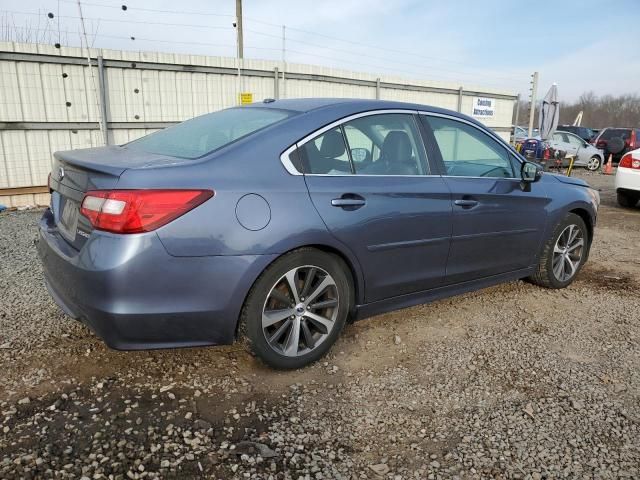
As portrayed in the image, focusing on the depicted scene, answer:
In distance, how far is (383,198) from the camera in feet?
10.1

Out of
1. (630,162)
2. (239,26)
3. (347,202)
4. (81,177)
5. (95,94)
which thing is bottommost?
(630,162)

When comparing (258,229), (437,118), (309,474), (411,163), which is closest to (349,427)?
(309,474)

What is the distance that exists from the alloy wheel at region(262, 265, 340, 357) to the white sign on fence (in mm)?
13942

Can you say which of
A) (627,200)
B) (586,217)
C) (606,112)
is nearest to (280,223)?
(586,217)

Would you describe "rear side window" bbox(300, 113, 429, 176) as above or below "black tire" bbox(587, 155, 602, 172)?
above

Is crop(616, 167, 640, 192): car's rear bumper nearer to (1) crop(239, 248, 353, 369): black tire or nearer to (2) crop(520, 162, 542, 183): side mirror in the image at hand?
(2) crop(520, 162, 542, 183): side mirror

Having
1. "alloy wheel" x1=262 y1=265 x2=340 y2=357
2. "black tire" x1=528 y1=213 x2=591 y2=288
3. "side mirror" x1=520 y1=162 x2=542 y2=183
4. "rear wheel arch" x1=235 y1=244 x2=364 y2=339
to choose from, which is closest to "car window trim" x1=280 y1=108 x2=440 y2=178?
"rear wheel arch" x1=235 y1=244 x2=364 y2=339

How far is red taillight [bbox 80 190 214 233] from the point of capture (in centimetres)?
233

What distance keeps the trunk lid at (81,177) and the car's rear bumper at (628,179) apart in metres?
8.81

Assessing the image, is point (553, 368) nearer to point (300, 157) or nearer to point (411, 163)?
point (411, 163)

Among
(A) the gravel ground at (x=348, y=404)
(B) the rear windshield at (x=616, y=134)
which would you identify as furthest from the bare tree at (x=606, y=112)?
(A) the gravel ground at (x=348, y=404)

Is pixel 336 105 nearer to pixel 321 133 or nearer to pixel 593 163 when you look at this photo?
pixel 321 133

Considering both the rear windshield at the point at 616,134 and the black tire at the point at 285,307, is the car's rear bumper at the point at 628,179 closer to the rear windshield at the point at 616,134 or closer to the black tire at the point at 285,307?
the black tire at the point at 285,307

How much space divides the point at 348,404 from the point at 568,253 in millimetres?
2993
